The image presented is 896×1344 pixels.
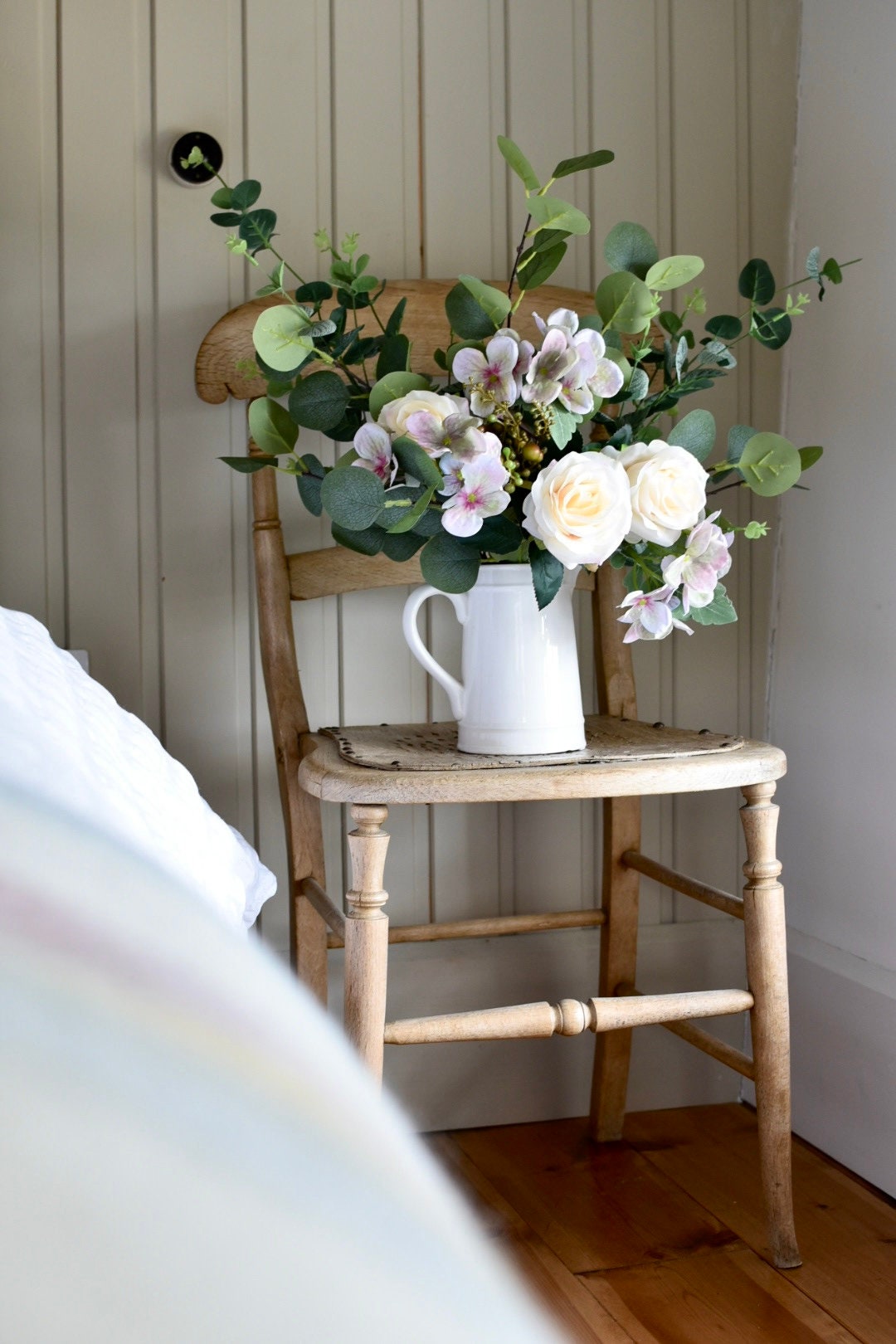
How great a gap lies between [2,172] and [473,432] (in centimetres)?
66

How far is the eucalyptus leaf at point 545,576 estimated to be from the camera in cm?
93

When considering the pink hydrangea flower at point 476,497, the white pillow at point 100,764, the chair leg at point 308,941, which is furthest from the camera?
the chair leg at point 308,941

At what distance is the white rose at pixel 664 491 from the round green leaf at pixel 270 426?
313 millimetres

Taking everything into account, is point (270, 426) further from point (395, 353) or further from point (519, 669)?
point (519, 669)

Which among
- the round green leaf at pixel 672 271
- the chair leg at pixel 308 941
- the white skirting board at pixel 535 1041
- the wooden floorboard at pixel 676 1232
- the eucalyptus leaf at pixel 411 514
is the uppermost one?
the round green leaf at pixel 672 271

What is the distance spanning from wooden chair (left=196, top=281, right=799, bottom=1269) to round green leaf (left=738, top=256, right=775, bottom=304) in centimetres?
28

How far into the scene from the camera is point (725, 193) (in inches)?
54.5

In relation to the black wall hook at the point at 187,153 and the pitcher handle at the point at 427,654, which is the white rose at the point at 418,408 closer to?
the pitcher handle at the point at 427,654

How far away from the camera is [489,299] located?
0.94 m

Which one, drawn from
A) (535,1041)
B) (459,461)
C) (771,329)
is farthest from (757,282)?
(535,1041)

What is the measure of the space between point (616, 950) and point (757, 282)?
2.34 feet

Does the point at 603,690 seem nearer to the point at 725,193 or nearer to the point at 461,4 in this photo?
the point at 725,193

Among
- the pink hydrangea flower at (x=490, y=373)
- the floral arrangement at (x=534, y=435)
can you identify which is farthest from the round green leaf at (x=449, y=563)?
the pink hydrangea flower at (x=490, y=373)

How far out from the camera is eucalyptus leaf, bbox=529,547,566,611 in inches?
36.6
